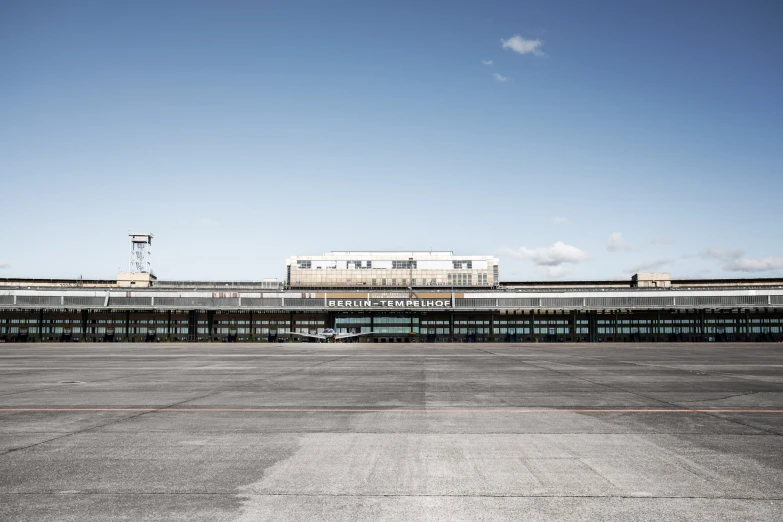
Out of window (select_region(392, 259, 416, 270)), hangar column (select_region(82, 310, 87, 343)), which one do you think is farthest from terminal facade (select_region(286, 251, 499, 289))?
hangar column (select_region(82, 310, 87, 343))

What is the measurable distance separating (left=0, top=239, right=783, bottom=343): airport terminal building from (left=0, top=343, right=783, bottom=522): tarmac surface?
222ft

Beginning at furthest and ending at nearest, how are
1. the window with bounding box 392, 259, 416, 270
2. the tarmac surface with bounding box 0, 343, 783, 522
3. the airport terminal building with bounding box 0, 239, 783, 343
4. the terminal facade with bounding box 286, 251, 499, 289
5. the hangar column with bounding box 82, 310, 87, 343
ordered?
the window with bounding box 392, 259, 416, 270 → the terminal facade with bounding box 286, 251, 499, 289 → the hangar column with bounding box 82, 310, 87, 343 → the airport terminal building with bounding box 0, 239, 783, 343 → the tarmac surface with bounding box 0, 343, 783, 522

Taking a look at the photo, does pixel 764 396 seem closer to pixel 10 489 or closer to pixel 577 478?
pixel 577 478

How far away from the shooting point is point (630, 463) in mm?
10031

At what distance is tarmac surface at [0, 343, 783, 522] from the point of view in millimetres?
7785

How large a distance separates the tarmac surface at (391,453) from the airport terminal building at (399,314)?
67.8 metres

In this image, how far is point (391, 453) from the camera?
1080cm

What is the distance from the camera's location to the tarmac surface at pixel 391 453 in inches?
307

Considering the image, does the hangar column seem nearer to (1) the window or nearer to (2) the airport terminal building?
(2) the airport terminal building

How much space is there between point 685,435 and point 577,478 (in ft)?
16.5

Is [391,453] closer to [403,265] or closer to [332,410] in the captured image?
[332,410]

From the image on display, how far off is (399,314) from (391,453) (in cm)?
8189

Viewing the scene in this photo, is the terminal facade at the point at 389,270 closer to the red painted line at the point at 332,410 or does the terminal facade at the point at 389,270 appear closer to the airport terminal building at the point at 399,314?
the airport terminal building at the point at 399,314

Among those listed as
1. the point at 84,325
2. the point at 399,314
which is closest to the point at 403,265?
the point at 399,314
